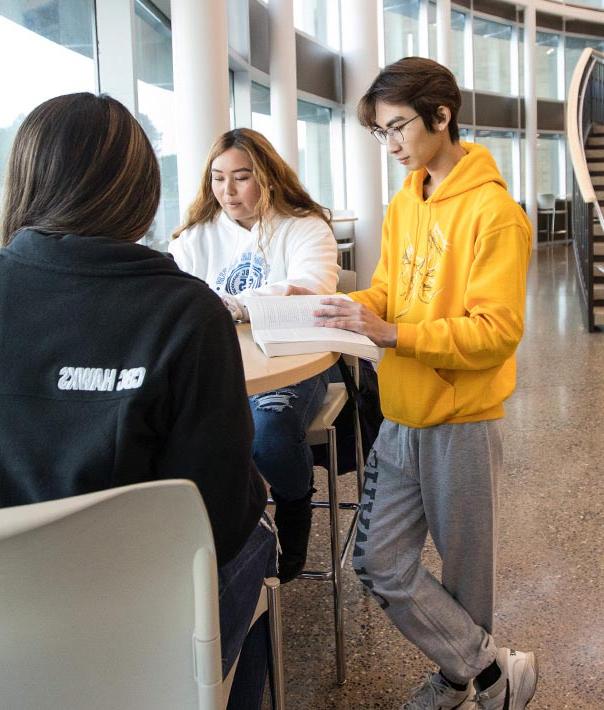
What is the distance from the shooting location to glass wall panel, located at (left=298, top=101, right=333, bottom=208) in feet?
30.8

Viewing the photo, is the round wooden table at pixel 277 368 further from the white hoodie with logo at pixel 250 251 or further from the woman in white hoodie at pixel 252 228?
the white hoodie with logo at pixel 250 251

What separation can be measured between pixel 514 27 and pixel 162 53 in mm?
11430

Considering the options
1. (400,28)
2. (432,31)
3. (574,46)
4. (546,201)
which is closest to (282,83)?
(400,28)

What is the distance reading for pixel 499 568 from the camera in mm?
2293

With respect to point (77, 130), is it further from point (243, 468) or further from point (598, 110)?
point (598, 110)

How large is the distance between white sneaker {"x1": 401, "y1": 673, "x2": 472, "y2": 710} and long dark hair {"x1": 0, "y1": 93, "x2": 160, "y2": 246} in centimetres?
115

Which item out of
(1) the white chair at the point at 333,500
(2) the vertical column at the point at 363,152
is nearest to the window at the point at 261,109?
(2) the vertical column at the point at 363,152

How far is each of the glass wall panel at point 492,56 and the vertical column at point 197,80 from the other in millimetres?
10734

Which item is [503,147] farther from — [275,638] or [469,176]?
[275,638]

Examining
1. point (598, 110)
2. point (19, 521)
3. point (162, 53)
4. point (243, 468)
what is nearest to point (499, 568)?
point (243, 468)

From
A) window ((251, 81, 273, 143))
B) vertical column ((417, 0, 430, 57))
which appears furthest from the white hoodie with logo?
vertical column ((417, 0, 430, 57))

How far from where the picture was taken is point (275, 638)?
1.25 meters

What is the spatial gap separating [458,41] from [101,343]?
1443cm

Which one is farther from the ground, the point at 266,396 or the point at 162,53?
the point at 162,53
